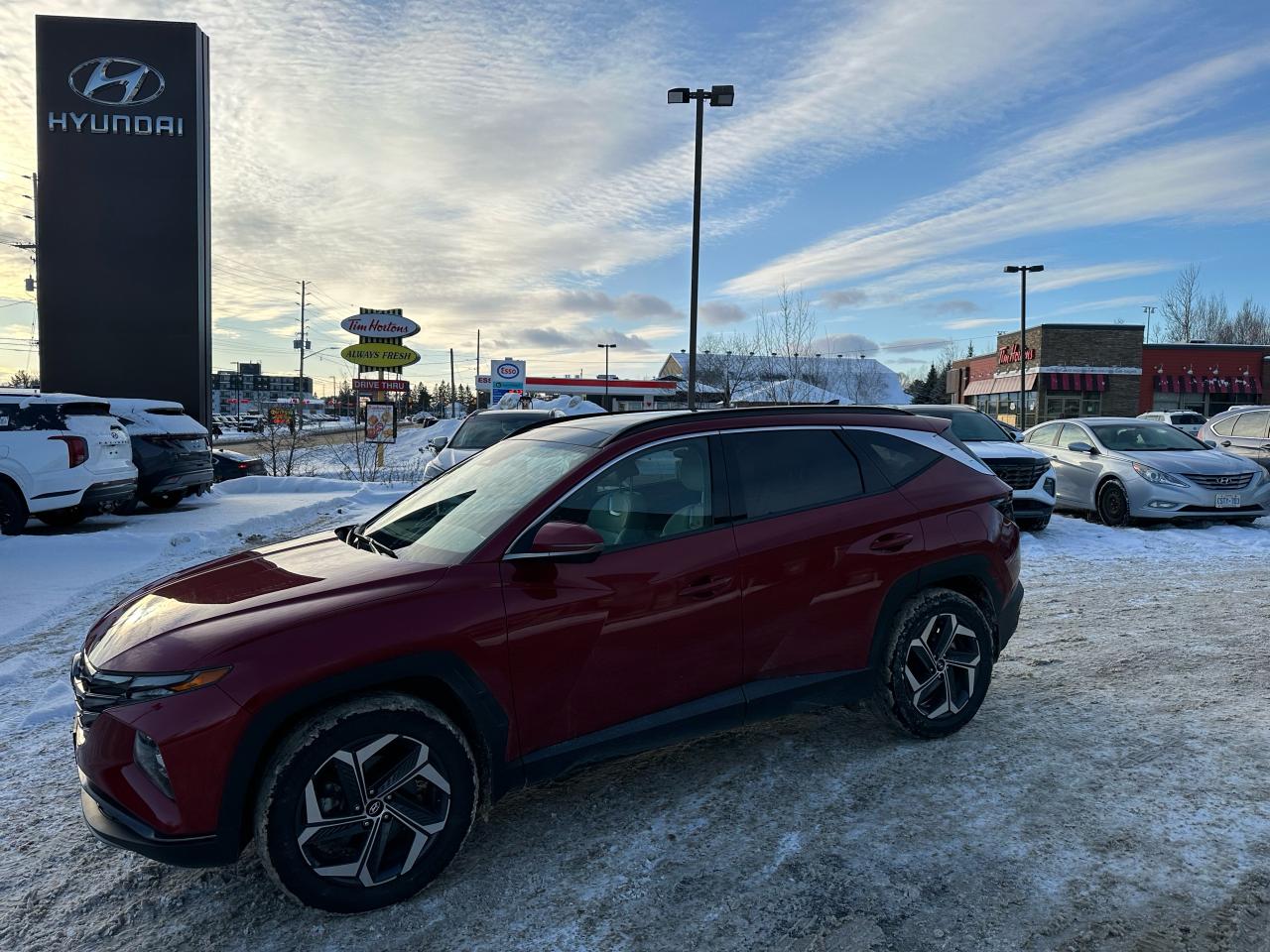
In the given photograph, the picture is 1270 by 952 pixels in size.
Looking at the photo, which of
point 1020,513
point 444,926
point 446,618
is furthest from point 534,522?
point 1020,513

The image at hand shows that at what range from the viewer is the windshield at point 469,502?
3080 mm

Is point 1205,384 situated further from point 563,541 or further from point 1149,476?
point 563,541

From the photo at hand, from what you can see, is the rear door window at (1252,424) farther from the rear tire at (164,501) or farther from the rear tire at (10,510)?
the rear tire at (10,510)

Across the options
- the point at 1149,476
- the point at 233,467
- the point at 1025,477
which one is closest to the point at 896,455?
the point at 1025,477

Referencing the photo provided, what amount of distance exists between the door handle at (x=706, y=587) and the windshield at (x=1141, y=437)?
9950 mm

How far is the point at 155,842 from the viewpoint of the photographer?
Result: 7.85 feet

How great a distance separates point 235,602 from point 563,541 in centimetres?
120

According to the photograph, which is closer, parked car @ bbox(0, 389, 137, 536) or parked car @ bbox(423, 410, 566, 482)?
parked car @ bbox(0, 389, 137, 536)

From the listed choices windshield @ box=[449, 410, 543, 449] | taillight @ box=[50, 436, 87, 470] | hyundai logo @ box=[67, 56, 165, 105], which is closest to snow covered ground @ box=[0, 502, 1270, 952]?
taillight @ box=[50, 436, 87, 470]

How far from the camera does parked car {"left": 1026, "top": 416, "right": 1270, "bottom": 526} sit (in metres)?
9.99

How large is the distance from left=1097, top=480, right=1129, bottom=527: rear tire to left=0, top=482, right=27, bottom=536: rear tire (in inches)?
536

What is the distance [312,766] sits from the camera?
2.49 meters

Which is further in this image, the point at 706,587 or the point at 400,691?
the point at 706,587

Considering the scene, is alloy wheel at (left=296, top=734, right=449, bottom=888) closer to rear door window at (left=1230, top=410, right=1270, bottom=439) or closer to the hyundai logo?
rear door window at (left=1230, top=410, right=1270, bottom=439)
